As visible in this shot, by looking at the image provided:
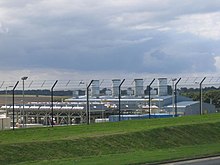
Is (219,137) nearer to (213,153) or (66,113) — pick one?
Result: (213,153)

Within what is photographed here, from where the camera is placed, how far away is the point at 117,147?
81.6 feet

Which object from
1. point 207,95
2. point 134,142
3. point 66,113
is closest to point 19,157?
point 134,142

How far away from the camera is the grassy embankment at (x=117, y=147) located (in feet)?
67.1

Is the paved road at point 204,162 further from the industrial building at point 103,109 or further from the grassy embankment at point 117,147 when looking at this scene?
the industrial building at point 103,109

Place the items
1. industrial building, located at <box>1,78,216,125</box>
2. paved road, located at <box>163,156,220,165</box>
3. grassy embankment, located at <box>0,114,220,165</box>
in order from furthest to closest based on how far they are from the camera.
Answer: industrial building, located at <box>1,78,216,125</box>
grassy embankment, located at <box>0,114,220,165</box>
paved road, located at <box>163,156,220,165</box>

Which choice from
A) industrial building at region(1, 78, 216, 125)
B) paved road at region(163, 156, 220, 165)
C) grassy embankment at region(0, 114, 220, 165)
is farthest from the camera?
industrial building at region(1, 78, 216, 125)

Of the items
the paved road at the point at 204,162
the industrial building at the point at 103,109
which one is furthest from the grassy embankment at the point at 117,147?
the industrial building at the point at 103,109

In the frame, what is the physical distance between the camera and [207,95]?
8444cm

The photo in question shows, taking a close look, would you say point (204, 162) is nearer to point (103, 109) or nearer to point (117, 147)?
point (117, 147)

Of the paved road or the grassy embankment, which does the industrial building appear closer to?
the grassy embankment

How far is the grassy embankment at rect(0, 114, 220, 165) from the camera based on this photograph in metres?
20.5

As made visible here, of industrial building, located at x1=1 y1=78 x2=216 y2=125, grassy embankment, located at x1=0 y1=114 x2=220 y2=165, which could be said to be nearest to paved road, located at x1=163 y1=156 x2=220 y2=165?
grassy embankment, located at x1=0 y1=114 x2=220 y2=165

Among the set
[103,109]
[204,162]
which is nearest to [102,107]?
[103,109]

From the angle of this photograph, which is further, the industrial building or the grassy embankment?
the industrial building
